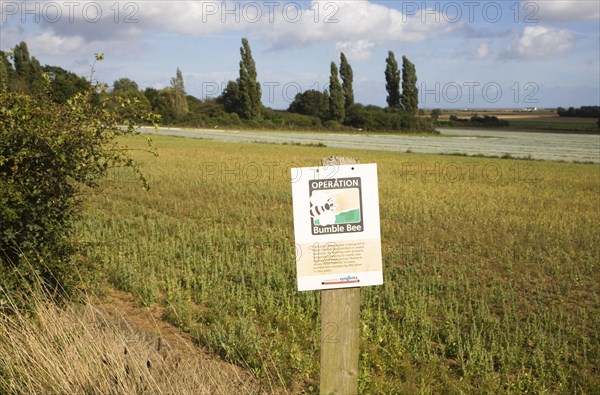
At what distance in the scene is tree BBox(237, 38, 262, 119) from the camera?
8244 cm

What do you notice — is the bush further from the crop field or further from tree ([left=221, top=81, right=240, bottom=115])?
tree ([left=221, top=81, right=240, bottom=115])

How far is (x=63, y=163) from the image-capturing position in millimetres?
7086

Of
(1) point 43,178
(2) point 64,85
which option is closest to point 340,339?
(1) point 43,178

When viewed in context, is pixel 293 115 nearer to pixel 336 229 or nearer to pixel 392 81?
pixel 392 81

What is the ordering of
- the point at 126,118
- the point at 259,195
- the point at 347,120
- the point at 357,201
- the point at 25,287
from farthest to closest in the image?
the point at 347,120, the point at 259,195, the point at 126,118, the point at 25,287, the point at 357,201

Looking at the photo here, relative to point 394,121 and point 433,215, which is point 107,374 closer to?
point 433,215

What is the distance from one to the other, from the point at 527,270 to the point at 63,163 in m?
8.16

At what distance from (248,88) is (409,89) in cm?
2376

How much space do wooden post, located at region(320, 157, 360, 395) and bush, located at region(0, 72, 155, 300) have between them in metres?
3.87

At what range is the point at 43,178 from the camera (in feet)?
22.8

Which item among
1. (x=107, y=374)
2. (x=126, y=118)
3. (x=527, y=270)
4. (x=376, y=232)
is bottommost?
(x=527, y=270)

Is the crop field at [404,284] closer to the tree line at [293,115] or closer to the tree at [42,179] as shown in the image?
the tree at [42,179]

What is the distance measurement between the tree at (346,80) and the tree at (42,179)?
83.0 metres

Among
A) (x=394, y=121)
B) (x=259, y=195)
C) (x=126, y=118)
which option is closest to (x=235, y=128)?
(x=394, y=121)
